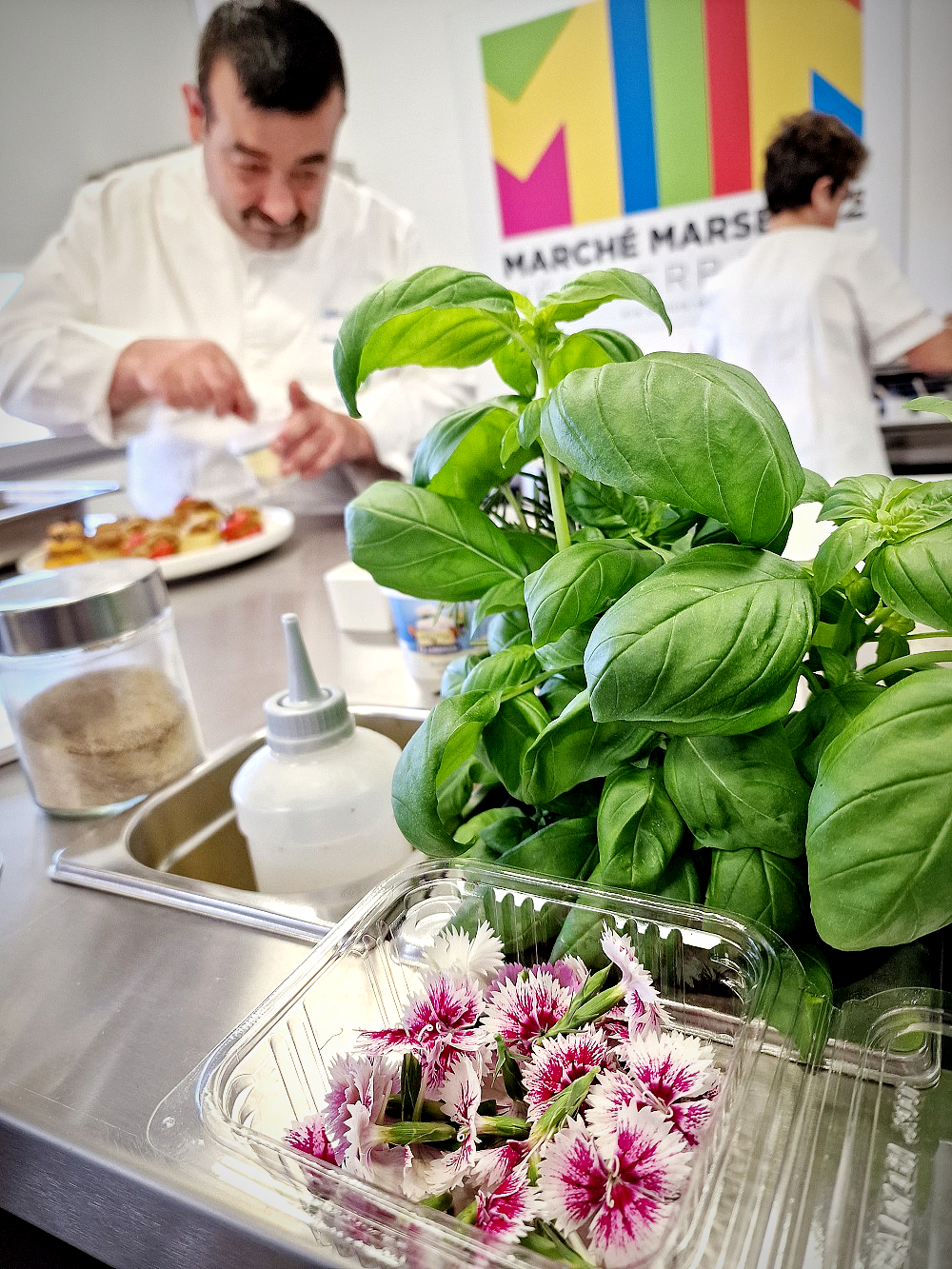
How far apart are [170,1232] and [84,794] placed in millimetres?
392

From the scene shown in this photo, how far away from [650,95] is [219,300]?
1.07 metres

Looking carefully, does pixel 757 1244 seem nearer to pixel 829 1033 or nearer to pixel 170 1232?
pixel 829 1033

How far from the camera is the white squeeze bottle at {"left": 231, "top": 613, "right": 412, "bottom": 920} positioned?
1.91 feet

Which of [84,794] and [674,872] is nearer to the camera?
[674,872]

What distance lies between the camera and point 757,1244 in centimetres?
27

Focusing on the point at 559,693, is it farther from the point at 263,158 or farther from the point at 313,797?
the point at 263,158

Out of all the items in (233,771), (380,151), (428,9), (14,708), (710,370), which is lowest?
(233,771)

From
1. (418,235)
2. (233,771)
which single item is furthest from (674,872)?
(418,235)

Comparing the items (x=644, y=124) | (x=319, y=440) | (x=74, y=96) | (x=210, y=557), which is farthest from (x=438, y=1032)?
(x=74, y=96)

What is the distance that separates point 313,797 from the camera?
0.58 meters

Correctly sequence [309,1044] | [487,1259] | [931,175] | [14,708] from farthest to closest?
[931,175] → [14,708] → [309,1044] → [487,1259]

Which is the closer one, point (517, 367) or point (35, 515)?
point (517, 367)

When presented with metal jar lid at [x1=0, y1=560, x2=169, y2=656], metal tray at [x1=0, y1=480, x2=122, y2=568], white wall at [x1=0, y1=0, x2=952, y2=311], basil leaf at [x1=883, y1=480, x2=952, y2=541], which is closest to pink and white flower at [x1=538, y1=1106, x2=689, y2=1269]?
basil leaf at [x1=883, y1=480, x2=952, y2=541]

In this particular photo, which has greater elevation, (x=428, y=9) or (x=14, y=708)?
(x=428, y=9)
